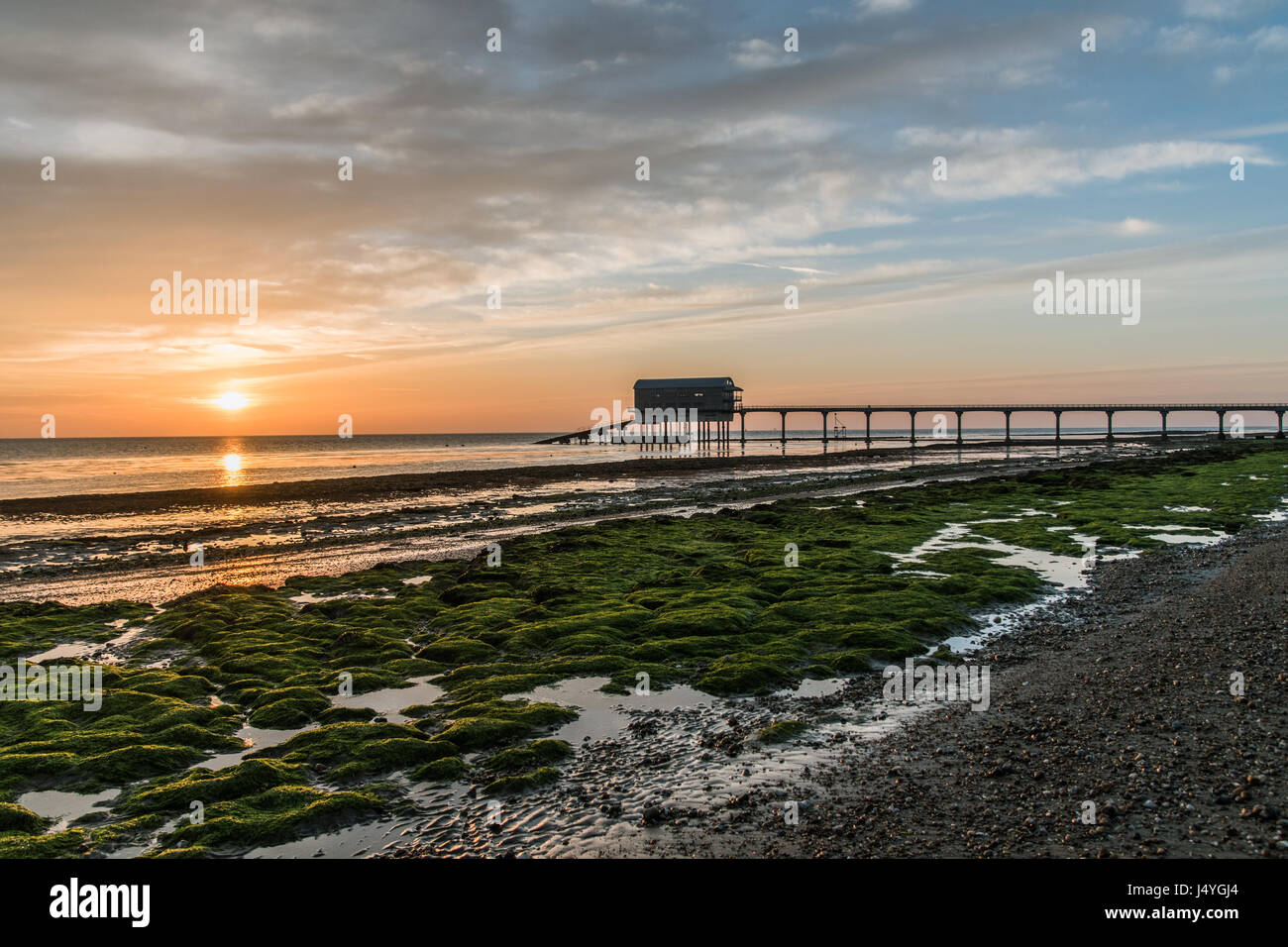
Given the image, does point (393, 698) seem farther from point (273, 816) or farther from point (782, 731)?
point (782, 731)

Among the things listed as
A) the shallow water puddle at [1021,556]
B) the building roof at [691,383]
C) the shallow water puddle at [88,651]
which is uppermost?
the building roof at [691,383]

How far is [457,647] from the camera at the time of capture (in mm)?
16469

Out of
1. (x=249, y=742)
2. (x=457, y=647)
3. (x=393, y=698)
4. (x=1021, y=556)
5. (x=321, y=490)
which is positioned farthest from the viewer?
(x=321, y=490)

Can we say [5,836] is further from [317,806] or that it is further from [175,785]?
[317,806]

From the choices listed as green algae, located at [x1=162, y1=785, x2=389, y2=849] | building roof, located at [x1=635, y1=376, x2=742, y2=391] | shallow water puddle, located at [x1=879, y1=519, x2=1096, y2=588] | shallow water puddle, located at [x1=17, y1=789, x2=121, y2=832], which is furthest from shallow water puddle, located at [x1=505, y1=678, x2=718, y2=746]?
building roof, located at [x1=635, y1=376, x2=742, y2=391]

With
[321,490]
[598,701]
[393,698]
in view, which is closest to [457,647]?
[393,698]

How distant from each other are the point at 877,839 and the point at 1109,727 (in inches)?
189

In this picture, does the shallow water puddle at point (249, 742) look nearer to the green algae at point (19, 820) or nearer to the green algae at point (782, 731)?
the green algae at point (19, 820)

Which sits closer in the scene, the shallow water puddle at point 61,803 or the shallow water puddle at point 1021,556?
the shallow water puddle at point 61,803

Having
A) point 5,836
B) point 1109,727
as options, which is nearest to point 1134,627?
point 1109,727

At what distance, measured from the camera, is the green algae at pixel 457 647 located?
1016 centimetres

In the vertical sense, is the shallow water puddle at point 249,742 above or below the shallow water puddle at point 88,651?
below

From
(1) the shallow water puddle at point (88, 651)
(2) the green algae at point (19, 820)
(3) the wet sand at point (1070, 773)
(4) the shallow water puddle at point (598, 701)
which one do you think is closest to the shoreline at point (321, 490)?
(1) the shallow water puddle at point (88, 651)
